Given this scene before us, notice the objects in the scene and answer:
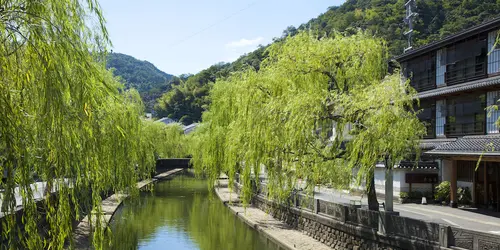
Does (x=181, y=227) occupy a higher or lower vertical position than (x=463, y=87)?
lower

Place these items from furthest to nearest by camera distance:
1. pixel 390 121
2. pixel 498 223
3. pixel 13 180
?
pixel 498 223, pixel 390 121, pixel 13 180

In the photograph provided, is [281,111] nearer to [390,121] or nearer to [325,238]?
[390,121]

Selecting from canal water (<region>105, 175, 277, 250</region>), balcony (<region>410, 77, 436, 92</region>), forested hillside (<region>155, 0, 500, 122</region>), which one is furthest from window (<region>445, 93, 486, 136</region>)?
canal water (<region>105, 175, 277, 250</region>)

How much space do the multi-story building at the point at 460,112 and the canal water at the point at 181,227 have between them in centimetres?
872

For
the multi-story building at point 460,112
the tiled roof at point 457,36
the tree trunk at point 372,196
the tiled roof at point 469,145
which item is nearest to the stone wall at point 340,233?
the tree trunk at point 372,196

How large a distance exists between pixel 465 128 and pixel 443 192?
3204 millimetres

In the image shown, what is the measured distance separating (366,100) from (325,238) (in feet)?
20.0

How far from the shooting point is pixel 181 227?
2303 cm

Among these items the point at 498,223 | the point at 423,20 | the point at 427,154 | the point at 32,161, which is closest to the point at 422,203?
the point at 427,154

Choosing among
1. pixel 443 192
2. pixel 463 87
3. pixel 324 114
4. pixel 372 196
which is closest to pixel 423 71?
pixel 463 87

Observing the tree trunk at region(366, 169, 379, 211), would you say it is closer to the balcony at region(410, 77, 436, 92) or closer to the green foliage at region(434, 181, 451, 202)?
the green foliage at region(434, 181, 451, 202)

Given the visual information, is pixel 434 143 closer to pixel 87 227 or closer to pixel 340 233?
pixel 340 233

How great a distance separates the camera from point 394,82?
13.7 m

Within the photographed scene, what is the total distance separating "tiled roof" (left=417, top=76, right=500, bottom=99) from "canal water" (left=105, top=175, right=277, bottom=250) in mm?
10874
